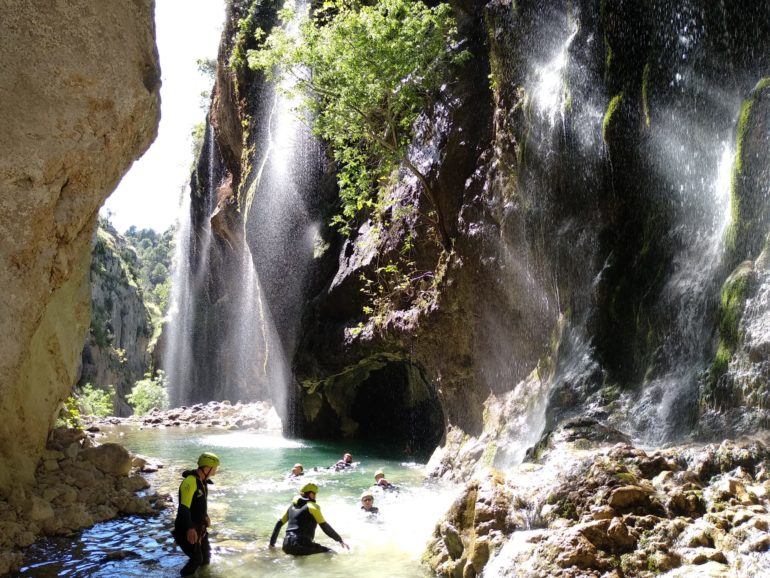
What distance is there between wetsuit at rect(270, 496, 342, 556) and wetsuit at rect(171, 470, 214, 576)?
1118mm

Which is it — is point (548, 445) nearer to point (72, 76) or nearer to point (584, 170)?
point (584, 170)

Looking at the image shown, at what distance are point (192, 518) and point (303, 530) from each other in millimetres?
1548

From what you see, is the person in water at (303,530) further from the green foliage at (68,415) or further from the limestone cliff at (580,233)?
the green foliage at (68,415)

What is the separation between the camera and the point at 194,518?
24.0ft

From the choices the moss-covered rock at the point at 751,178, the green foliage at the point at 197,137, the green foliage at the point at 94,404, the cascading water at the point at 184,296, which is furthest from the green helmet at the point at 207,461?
the green foliage at the point at 197,137

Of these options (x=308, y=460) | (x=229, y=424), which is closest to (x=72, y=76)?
(x=308, y=460)

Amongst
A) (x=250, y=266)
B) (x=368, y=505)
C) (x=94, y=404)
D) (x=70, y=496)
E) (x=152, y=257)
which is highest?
(x=152, y=257)

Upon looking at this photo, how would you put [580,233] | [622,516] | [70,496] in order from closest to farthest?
[622,516] < [70,496] < [580,233]

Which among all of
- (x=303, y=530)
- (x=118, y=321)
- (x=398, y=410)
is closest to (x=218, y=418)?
(x=398, y=410)

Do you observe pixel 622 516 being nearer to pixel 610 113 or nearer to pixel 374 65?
pixel 610 113

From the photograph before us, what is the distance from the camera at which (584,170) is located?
11.1 metres

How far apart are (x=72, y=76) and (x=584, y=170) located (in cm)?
816

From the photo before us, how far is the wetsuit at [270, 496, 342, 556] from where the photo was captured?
8094 mm

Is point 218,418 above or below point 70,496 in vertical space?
below
